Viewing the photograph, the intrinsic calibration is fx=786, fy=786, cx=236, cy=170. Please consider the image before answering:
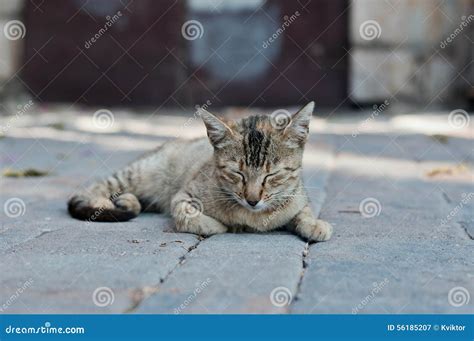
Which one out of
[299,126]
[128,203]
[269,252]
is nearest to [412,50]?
[128,203]

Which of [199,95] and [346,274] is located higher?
[346,274]

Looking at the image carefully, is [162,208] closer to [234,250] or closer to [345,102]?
[234,250]

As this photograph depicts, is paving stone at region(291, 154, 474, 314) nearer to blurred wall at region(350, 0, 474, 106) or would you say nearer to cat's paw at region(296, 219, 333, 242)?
cat's paw at region(296, 219, 333, 242)

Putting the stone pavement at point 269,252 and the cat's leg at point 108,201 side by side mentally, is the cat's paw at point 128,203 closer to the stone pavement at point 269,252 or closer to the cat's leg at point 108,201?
the cat's leg at point 108,201

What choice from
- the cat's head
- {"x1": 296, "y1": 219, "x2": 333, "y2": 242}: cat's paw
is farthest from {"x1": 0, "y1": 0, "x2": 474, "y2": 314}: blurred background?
the cat's head

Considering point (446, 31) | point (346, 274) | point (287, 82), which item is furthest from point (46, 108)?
point (346, 274)

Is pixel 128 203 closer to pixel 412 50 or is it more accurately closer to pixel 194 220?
pixel 194 220

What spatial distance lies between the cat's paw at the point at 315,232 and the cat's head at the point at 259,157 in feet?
0.80

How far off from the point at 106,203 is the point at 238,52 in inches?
292

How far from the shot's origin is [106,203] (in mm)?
5453

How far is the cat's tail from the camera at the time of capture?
5.32 metres

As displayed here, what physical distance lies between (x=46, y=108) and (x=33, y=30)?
1.41m

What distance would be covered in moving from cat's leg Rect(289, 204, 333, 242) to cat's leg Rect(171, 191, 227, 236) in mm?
462

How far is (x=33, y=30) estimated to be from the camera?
516 inches
